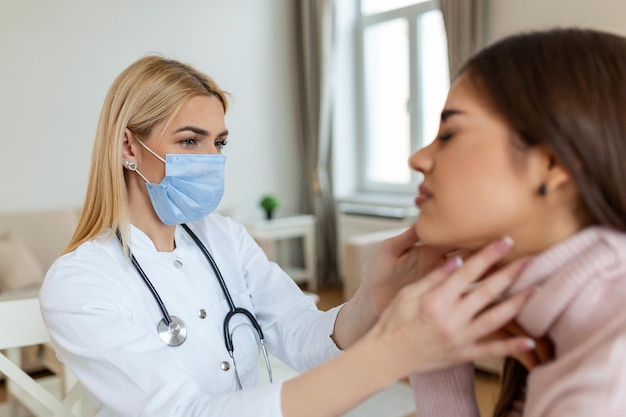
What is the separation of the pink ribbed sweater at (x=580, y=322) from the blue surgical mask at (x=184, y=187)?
0.83 m

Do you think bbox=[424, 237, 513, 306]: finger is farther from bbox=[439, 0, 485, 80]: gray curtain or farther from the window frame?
the window frame

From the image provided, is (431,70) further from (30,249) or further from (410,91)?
(30,249)

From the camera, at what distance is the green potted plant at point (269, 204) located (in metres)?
4.79

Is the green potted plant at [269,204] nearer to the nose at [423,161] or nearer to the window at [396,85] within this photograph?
the window at [396,85]

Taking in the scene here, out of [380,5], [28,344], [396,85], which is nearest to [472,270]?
[28,344]

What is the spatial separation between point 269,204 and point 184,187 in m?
3.39

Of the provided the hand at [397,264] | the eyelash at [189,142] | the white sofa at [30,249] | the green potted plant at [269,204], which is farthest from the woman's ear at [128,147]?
the green potted plant at [269,204]

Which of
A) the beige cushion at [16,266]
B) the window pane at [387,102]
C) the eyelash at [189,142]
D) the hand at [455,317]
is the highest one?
the eyelash at [189,142]

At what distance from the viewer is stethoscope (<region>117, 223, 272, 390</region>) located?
124 centimetres

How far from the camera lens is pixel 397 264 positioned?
1.09 meters

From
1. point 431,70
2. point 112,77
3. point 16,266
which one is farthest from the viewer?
point 431,70

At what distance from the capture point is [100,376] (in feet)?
3.47

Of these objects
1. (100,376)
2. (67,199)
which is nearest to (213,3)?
(67,199)

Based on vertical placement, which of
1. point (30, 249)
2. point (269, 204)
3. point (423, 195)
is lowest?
point (269, 204)
